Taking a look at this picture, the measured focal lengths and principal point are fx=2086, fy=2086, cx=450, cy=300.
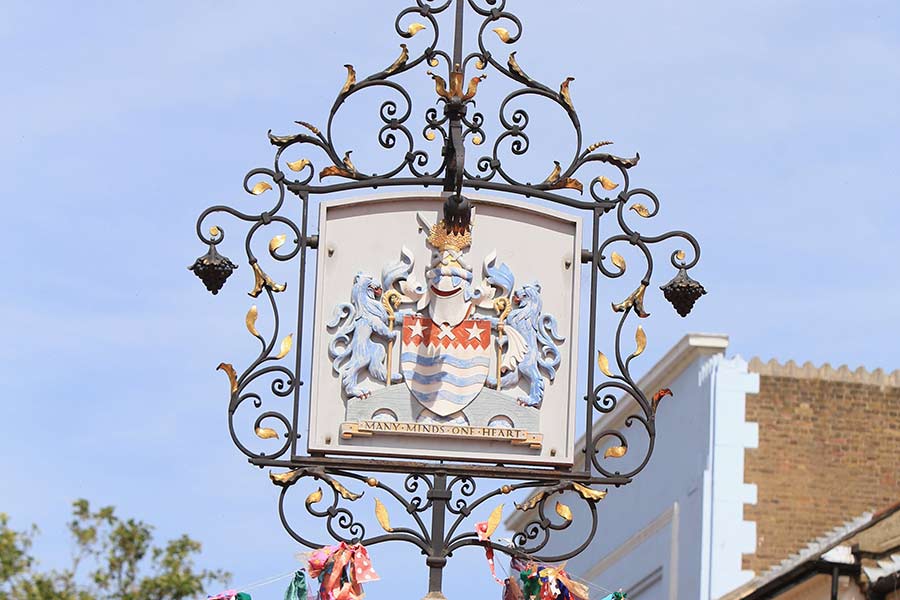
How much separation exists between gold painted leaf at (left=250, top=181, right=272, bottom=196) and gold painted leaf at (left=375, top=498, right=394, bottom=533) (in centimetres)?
155

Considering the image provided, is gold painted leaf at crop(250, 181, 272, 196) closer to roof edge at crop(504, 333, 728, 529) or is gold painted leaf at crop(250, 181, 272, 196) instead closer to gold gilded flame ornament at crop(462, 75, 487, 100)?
gold gilded flame ornament at crop(462, 75, 487, 100)

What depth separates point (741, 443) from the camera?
2317 cm

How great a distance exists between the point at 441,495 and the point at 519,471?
0.37 m

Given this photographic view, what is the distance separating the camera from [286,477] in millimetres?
9430

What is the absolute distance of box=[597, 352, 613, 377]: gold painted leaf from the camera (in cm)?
976

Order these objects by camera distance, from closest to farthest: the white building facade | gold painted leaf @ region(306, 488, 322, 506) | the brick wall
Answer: gold painted leaf @ region(306, 488, 322, 506) → the white building facade → the brick wall

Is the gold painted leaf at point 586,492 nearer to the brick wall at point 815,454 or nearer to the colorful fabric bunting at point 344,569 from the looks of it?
the colorful fabric bunting at point 344,569

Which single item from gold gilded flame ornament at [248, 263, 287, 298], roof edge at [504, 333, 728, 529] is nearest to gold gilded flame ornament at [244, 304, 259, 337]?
gold gilded flame ornament at [248, 263, 287, 298]

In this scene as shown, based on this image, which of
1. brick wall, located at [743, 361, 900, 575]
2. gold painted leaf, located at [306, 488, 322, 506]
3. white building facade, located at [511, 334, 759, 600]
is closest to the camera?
gold painted leaf, located at [306, 488, 322, 506]

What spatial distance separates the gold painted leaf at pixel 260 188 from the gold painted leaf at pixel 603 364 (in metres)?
1.74

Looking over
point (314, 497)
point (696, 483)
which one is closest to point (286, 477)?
point (314, 497)

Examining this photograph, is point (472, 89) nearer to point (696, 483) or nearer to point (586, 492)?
point (586, 492)

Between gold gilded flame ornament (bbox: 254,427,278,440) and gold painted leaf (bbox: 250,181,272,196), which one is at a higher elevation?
gold painted leaf (bbox: 250,181,272,196)

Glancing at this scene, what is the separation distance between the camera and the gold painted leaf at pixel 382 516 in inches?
373
